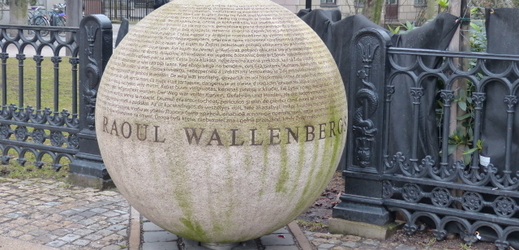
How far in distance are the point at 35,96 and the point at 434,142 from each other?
7676 millimetres

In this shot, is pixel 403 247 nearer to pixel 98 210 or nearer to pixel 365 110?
pixel 365 110

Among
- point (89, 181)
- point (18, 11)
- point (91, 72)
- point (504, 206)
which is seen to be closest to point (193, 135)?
point (504, 206)

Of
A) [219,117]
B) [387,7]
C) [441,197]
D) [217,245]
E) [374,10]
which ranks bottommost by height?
[217,245]

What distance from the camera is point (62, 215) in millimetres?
5359

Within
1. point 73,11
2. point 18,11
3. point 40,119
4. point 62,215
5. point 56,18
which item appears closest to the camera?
point 62,215

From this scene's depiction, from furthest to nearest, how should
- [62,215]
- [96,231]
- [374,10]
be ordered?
1. [374,10]
2. [62,215]
3. [96,231]

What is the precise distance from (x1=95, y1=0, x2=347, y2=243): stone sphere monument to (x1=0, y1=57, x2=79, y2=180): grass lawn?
2.76 m

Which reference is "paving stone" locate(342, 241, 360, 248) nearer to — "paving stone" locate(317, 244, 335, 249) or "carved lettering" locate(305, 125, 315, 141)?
"paving stone" locate(317, 244, 335, 249)

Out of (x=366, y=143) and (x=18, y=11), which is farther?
(x=18, y=11)

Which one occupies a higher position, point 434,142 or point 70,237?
point 434,142

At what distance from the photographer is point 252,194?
154 inches

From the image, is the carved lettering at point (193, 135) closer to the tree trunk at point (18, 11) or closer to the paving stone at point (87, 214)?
the paving stone at point (87, 214)

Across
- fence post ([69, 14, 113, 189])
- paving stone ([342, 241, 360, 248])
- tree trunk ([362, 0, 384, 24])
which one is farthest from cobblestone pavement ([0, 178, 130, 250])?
Result: tree trunk ([362, 0, 384, 24])

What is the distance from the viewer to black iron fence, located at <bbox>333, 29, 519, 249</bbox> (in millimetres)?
4562
